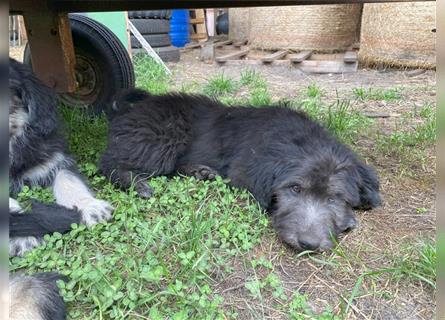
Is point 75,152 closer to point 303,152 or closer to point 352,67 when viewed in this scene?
point 303,152

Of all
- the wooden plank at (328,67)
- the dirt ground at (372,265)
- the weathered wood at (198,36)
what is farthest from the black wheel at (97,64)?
the weathered wood at (198,36)

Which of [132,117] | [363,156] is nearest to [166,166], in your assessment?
[132,117]

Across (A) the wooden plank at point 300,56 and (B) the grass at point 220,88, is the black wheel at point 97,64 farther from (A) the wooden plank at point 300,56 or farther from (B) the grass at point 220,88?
(A) the wooden plank at point 300,56

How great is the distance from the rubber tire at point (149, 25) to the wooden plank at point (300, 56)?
9.12ft

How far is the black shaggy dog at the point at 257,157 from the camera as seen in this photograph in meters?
2.64

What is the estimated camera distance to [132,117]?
11.8ft

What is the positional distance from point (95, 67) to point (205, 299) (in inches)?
146

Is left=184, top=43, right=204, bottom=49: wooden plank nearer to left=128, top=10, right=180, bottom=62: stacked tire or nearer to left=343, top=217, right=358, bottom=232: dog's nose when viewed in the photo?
left=128, top=10, right=180, bottom=62: stacked tire

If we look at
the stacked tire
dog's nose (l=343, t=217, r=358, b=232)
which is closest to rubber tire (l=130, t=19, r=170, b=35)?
the stacked tire

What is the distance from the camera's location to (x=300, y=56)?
8.61 metres

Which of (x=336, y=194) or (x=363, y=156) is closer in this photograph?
(x=336, y=194)

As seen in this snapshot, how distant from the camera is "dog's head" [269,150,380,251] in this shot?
8.18ft

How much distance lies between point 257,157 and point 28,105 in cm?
150

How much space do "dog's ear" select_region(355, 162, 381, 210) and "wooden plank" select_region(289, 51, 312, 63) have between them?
5.81 metres
